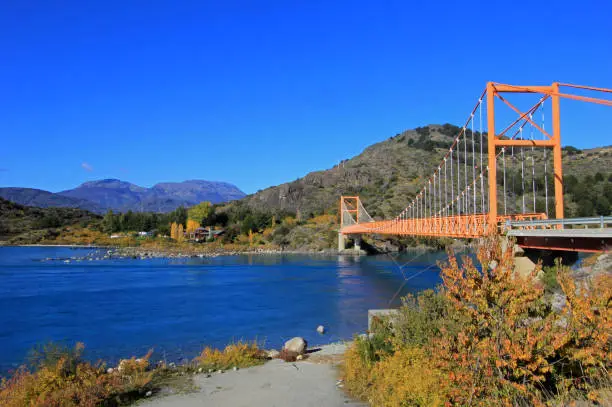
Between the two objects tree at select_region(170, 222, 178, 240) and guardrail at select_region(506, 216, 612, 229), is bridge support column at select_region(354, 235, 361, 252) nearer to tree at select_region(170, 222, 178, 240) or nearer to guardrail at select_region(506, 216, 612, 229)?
tree at select_region(170, 222, 178, 240)

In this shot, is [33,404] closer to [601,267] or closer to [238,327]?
[238,327]

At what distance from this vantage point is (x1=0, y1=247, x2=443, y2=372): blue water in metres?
15.1

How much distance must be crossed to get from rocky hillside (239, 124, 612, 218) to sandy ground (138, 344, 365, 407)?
6062cm

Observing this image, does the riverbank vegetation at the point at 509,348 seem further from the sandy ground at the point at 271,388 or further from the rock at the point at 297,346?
the rock at the point at 297,346

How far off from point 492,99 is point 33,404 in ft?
48.0

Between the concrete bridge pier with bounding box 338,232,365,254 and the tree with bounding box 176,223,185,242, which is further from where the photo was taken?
the tree with bounding box 176,223,185,242

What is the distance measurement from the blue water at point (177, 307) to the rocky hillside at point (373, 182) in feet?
132

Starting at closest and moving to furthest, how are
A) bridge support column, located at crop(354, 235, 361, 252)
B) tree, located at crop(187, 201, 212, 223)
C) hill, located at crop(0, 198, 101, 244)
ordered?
bridge support column, located at crop(354, 235, 361, 252) → hill, located at crop(0, 198, 101, 244) → tree, located at crop(187, 201, 212, 223)

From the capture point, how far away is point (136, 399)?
7547 mm

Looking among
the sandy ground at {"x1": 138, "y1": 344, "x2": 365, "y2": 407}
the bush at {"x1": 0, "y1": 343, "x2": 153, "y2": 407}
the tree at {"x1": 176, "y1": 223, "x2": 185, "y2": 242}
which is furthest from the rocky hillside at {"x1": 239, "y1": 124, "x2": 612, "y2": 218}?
the bush at {"x1": 0, "y1": 343, "x2": 153, "y2": 407}

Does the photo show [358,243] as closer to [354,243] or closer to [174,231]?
[354,243]

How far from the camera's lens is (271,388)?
8008mm

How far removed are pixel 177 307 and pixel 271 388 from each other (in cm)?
1482

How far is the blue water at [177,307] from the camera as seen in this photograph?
15.1m
